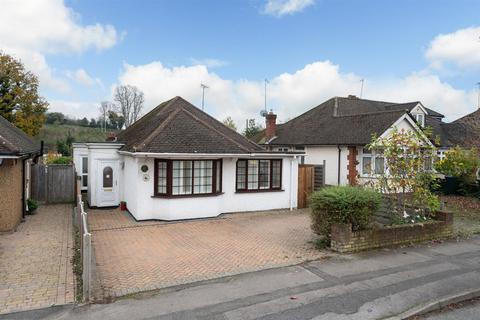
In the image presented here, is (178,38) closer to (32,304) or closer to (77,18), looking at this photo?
(77,18)

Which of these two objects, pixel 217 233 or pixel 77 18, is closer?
pixel 217 233

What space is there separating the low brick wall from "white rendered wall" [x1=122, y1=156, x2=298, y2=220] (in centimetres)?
575

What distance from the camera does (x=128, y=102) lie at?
54.9 m

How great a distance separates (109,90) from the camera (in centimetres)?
5503

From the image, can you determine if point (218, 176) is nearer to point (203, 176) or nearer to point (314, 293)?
point (203, 176)

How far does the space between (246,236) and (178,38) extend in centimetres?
1205

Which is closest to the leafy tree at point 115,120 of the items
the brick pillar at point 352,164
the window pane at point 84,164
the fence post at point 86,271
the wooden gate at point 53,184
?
the window pane at point 84,164

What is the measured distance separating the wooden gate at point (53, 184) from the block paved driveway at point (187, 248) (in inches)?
169

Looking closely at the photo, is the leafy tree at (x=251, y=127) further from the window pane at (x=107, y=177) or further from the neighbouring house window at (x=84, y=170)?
A: the window pane at (x=107, y=177)

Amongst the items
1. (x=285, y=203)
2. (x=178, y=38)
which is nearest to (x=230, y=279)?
(x=285, y=203)

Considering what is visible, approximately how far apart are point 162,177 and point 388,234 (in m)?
7.93

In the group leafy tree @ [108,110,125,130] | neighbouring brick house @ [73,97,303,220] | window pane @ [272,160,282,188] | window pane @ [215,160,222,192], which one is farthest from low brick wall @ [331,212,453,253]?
leafy tree @ [108,110,125,130]

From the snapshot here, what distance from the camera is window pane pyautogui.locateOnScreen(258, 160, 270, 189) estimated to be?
15.2 meters

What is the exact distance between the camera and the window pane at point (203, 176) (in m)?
13.4
